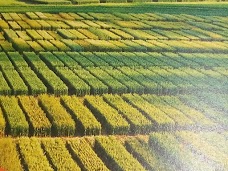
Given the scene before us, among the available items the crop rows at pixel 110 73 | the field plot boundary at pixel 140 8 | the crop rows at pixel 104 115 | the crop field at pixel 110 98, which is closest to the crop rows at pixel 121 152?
the crop field at pixel 110 98

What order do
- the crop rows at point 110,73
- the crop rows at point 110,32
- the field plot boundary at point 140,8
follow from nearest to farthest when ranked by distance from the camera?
the crop rows at point 110,73 → the crop rows at point 110,32 → the field plot boundary at point 140,8

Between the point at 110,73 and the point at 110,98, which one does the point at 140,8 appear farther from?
the point at 110,98

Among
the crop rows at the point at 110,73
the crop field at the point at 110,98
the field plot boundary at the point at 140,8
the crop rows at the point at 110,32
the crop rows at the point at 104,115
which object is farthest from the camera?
the field plot boundary at the point at 140,8

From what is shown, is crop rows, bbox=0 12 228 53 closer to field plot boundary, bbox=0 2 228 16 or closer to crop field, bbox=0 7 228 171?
crop field, bbox=0 7 228 171

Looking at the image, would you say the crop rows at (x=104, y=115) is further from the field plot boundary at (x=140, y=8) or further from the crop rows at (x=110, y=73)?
the field plot boundary at (x=140, y=8)

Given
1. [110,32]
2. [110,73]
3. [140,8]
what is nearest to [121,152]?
[110,73]

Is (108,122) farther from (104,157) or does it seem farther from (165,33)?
(165,33)

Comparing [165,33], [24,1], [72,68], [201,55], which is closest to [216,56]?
[201,55]

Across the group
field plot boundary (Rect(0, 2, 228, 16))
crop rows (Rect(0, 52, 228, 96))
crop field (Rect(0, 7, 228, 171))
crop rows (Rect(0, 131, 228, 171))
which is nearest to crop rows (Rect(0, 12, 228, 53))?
crop field (Rect(0, 7, 228, 171))
